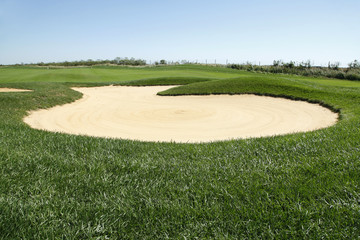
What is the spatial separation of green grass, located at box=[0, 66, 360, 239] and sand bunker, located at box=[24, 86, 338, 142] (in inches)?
92.9

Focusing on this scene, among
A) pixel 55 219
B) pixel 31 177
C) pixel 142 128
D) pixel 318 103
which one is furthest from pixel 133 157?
pixel 318 103

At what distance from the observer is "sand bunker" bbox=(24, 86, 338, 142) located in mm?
7316

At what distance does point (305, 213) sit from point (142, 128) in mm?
6044

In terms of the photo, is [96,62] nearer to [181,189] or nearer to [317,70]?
[317,70]

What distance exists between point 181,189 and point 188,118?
6.23m

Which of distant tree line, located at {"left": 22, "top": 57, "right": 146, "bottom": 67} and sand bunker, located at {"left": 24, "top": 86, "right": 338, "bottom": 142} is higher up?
distant tree line, located at {"left": 22, "top": 57, "right": 146, "bottom": 67}

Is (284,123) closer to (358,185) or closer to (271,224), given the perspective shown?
(358,185)

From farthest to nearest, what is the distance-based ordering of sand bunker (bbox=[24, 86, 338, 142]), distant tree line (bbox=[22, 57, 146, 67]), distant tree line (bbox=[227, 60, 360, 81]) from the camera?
distant tree line (bbox=[22, 57, 146, 67]) < distant tree line (bbox=[227, 60, 360, 81]) < sand bunker (bbox=[24, 86, 338, 142])

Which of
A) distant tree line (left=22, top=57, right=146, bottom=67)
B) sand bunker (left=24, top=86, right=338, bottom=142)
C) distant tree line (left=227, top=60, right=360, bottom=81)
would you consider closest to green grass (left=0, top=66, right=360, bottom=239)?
sand bunker (left=24, top=86, right=338, bottom=142)

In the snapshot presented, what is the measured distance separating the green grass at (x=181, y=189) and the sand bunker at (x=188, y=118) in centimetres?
236

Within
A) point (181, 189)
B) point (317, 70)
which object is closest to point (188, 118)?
point (181, 189)

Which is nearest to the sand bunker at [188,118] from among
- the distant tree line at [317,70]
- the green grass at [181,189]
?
the green grass at [181,189]

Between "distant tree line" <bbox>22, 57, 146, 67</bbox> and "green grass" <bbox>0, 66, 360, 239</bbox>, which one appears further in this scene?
"distant tree line" <bbox>22, 57, 146, 67</bbox>

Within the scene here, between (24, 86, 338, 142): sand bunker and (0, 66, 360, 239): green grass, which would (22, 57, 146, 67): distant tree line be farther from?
(0, 66, 360, 239): green grass
